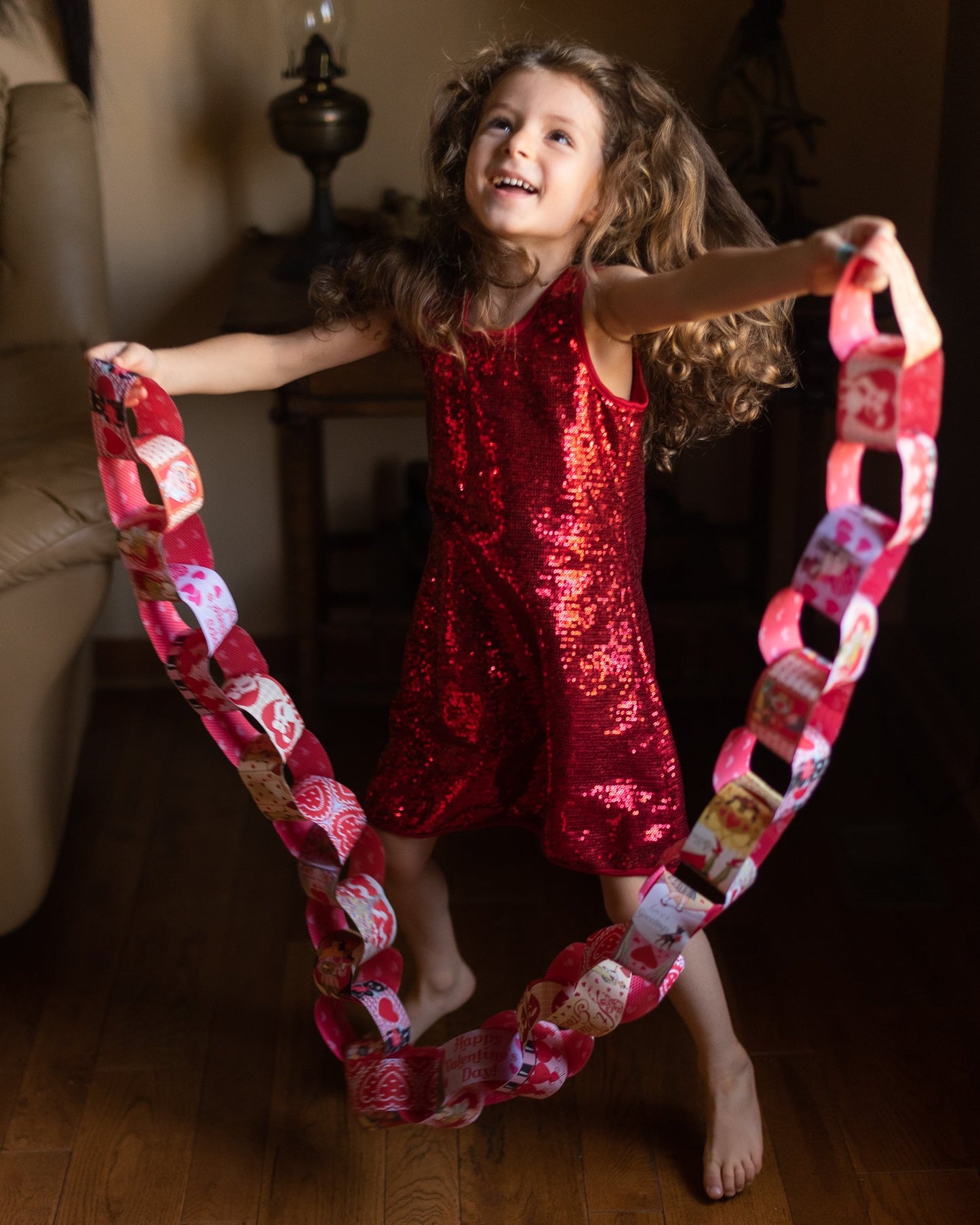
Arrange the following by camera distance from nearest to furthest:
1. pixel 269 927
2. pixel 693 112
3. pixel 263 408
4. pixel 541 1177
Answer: pixel 541 1177 → pixel 269 927 → pixel 693 112 → pixel 263 408

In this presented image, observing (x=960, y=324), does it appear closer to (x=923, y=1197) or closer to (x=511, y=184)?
(x=511, y=184)

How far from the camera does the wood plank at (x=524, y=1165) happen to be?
52.7 inches

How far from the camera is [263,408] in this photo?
7.32 feet

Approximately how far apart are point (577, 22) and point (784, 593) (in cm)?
130

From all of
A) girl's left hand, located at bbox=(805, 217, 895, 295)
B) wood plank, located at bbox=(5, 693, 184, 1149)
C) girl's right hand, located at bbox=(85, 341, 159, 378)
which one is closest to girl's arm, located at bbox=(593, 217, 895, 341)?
girl's left hand, located at bbox=(805, 217, 895, 295)

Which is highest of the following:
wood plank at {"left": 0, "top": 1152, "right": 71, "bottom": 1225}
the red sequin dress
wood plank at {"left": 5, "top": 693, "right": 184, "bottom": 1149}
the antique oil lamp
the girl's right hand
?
the antique oil lamp

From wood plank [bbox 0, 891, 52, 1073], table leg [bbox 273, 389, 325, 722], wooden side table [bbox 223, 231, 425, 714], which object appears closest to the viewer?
A: wood plank [bbox 0, 891, 52, 1073]

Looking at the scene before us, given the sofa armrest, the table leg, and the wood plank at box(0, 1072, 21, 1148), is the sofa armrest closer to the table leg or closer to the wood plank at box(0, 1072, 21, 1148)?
the table leg

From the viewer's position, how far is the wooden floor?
4.44 ft

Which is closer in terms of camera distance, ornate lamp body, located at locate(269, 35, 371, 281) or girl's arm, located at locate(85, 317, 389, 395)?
girl's arm, located at locate(85, 317, 389, 395)

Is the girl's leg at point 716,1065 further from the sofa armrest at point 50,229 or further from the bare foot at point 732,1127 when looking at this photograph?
the sofa armrest at point 50,229

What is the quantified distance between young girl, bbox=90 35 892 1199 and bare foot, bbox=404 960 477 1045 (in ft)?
0.73

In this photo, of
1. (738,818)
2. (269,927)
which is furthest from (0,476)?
(738,818)

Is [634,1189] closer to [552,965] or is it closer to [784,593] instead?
[552,965]
